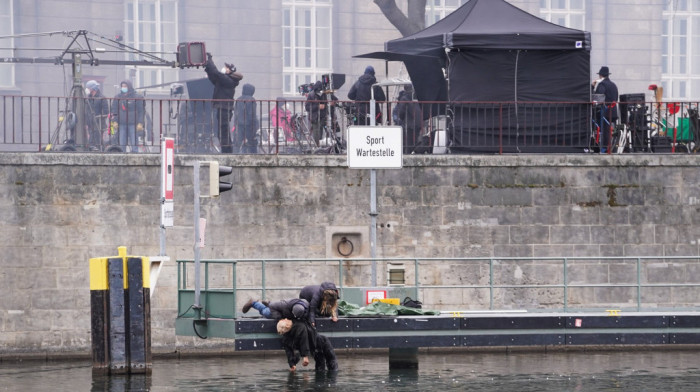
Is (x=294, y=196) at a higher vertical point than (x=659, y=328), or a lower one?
higher

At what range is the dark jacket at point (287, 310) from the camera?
1827 centimetres

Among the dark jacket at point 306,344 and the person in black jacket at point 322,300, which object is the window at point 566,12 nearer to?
the dark jacket at point 306,344

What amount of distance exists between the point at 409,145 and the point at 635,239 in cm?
377

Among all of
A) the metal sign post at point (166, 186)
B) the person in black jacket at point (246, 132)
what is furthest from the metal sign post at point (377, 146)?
the person in black jacket at point (246, 132)

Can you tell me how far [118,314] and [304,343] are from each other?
2.42 metres

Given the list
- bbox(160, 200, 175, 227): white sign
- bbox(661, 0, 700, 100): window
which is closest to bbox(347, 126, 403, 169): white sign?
bbox(160, 200, 175, 227): white sign

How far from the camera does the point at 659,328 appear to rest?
1875 centimetres

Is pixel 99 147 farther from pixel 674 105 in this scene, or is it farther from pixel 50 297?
pixel 674 105

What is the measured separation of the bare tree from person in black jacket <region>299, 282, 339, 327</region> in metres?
17.4

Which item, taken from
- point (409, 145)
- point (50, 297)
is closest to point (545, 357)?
point (409, 145)

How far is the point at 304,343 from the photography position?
18.3 metres

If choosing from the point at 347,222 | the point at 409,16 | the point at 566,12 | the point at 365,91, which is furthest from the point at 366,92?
the point at 566,12

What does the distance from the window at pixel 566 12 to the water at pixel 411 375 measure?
30271 mm

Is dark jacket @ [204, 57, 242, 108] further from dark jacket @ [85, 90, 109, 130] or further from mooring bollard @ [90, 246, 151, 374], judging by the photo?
mooring bollard @ [90, 246, 151, 374]
